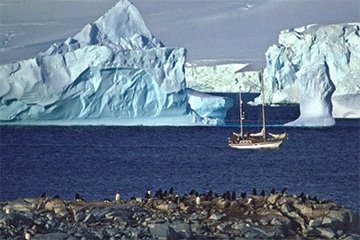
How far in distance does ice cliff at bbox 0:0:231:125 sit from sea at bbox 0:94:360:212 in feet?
4.49

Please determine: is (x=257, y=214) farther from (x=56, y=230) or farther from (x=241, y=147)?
(x=241, y=147)

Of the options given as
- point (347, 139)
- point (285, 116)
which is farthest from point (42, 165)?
point (285, 116)

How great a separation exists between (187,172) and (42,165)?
5.78 meters

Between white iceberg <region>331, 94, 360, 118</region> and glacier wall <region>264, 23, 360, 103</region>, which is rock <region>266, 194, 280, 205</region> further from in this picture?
white iceberg <region>331, 94, 360, 118</region>

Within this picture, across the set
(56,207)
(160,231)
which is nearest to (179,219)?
(160,231)

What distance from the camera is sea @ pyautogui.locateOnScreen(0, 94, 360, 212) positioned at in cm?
2741

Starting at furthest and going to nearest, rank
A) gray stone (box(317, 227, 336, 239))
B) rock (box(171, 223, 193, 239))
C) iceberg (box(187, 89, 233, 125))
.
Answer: iceberg (box(187, 89, 233, 125)) → gray stone (box(317, 227, 336, 239)) → rock (box(171, 223, 193, 239))

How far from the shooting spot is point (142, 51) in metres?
42.3

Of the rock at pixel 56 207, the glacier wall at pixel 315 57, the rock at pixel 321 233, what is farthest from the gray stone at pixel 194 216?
the glacier wall at pixel 315 57

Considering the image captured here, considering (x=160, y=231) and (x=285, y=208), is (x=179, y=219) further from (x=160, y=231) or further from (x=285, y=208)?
(x=285, y=208)

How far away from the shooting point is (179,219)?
13.5 metres

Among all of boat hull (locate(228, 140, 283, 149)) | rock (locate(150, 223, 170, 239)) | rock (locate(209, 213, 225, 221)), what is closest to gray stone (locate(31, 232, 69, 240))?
rock (locate(150, 223, 170, 239))

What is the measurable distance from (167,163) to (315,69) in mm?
14270

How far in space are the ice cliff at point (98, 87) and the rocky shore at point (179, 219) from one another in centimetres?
2678
